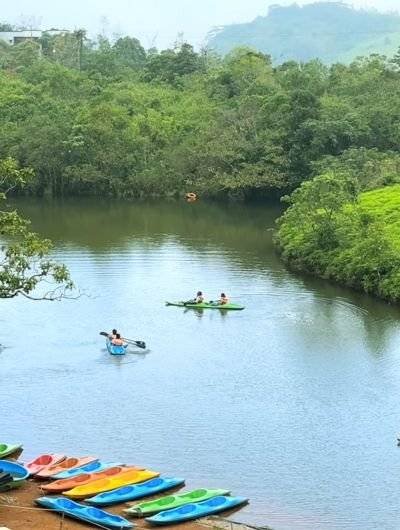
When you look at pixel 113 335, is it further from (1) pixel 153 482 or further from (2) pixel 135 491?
(2) pixel 135 491

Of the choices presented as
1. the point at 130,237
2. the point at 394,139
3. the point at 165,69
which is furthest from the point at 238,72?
the point at 130,237

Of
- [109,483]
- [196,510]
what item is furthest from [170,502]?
[109,483]

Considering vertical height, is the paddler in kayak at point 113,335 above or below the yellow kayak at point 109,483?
above

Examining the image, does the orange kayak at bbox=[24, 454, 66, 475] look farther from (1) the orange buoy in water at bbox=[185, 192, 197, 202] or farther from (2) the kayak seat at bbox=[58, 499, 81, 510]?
(1) the orange buoy in water at bbox=[185, 192, 197, 202]

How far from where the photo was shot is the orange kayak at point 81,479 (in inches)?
771

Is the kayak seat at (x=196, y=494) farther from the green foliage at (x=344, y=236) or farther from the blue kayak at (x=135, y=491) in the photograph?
the green foliage at (x=344, y=236)

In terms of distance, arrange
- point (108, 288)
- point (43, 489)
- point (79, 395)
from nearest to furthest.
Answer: point (43, 489), point (79, 395), point (108, 288)

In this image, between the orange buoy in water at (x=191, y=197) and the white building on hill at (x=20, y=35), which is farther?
the white building on hill at (x=20, y=35)

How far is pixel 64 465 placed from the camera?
20.7 m

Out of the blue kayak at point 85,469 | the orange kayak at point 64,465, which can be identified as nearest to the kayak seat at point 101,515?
the blue kayak at point 85,469

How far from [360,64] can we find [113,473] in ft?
239

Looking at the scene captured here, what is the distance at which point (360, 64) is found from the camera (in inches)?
3469

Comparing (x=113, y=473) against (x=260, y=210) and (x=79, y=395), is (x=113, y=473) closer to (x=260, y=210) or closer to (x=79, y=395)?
(x=79, y=395)

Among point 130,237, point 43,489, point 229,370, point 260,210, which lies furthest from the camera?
point 260,210
